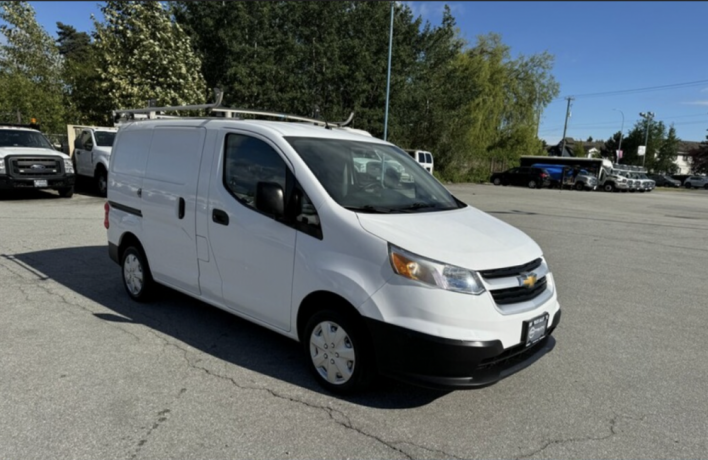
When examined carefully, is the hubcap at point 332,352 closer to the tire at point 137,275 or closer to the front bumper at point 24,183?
the tire at point 137,275

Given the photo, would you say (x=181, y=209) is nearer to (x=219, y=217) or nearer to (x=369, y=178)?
(x=219, y=217)

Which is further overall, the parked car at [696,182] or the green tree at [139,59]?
the parked car at [696,182]

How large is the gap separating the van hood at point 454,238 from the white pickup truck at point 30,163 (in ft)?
42.3

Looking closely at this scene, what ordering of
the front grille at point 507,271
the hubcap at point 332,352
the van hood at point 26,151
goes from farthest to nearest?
the van hood at point 26,151, the hubcap at point 332,352, the front grille at point 507,271

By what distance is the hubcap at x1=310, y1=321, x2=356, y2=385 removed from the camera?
335cm

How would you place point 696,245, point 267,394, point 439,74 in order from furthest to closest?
1. point 439,74
2. point 696,245
3. point 267,394

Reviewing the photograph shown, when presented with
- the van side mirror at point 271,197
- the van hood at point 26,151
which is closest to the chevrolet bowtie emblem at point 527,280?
the van side mirror at point 271,197

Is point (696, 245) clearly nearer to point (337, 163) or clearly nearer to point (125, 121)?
point (337, 163)

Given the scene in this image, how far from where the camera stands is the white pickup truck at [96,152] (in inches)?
594

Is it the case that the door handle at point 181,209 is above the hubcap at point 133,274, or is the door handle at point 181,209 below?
above

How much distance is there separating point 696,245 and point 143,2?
22.4m

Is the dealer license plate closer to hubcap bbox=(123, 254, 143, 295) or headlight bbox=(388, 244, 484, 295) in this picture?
headlight bbox=(388, 244, 484, 295)

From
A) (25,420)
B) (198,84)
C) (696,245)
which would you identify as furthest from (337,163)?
(198,84)

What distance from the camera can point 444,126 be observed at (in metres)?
36.2
